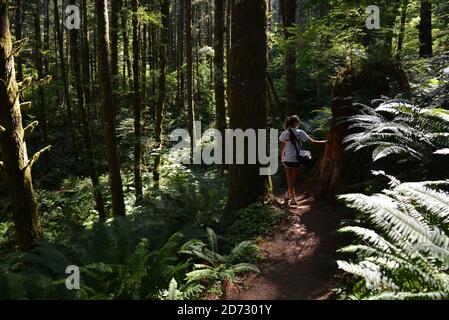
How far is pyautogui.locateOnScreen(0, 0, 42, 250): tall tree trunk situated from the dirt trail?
3.11 m

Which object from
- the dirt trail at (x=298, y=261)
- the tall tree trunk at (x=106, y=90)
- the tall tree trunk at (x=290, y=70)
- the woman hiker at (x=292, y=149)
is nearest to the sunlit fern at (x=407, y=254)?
the dirt trail at (x=298, y=261)

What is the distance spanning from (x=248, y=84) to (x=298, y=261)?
3.35 m

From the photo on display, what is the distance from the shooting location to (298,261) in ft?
19.3

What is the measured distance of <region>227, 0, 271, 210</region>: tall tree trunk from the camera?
725 centimetres

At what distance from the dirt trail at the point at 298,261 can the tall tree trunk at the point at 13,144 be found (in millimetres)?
3106

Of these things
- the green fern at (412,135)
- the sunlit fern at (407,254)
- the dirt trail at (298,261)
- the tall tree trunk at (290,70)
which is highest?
the tall tree trunk at (290,70)

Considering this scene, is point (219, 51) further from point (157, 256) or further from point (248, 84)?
point (157, 256)

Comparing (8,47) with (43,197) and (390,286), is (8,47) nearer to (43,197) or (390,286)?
(390,286)

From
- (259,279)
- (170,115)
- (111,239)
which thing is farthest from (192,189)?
(170,115)

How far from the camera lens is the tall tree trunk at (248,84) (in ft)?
23.8
